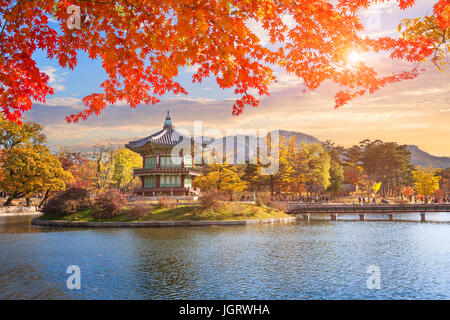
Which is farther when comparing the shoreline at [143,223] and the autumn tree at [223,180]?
the autumn tree at [223,180]

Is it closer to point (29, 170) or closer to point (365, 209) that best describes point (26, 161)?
point (29, 170)

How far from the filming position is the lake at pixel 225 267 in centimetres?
1028

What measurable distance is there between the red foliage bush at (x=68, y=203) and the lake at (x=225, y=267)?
1206 cm

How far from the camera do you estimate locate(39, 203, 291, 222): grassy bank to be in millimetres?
32406


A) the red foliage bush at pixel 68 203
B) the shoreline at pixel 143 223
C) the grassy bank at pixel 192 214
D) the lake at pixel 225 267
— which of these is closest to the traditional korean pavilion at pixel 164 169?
the red foliage bush at pixel 68 203

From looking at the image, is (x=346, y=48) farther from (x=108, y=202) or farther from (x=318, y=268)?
(x=108, y=202)

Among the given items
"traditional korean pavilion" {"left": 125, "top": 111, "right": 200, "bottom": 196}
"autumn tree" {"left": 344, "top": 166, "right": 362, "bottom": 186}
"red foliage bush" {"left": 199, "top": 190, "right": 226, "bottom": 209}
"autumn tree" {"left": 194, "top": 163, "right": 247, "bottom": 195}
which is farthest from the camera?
"autumn tree" {"left": 344, "top": 166, "right": 362, "bottom": 186}

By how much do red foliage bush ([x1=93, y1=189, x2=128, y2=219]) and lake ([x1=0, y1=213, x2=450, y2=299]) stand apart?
1061cm

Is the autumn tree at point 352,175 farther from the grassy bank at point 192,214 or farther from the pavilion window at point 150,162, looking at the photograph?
the grassy bank at point 192,214

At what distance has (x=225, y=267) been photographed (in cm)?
1344

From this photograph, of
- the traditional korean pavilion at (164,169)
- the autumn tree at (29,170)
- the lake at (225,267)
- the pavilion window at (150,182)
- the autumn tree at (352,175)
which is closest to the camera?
the lake at (225,267)

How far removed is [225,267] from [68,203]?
25461mm

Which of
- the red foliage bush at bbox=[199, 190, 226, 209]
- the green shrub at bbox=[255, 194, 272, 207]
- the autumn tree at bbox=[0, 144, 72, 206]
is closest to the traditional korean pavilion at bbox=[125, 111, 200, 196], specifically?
the autumn tree at bbox=[0, 144, 72, 206]

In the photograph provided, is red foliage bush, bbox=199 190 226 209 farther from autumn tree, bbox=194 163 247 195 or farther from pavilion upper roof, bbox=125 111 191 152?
pavilion upper roof, bbox=125 111 191 152
